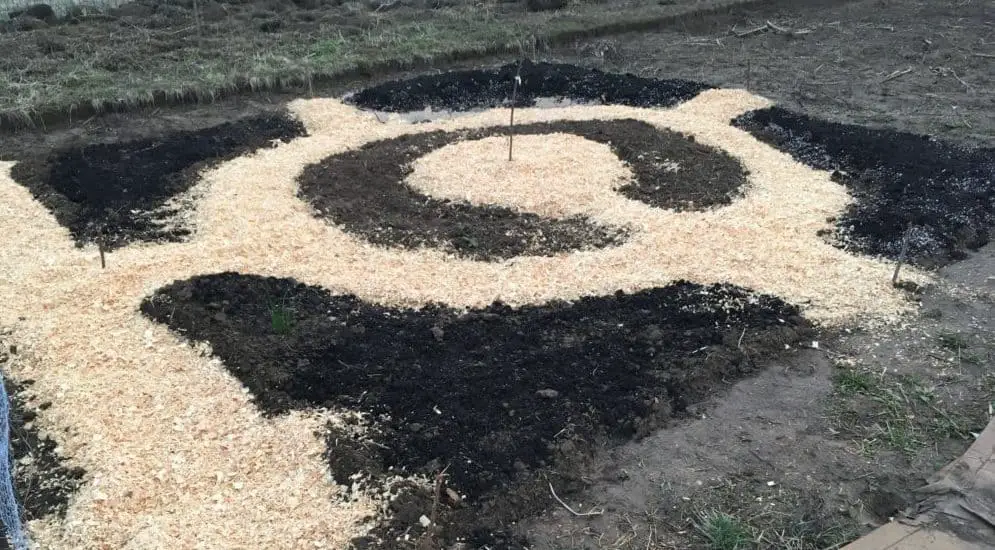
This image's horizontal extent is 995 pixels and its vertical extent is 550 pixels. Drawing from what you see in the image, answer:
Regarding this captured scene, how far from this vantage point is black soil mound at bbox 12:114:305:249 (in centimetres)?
752

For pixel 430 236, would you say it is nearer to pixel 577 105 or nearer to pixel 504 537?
pixel 504 537

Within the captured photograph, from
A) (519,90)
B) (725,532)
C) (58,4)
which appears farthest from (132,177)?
(58,4)

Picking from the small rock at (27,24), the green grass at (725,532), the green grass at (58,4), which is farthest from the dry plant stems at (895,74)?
the small rock at (27,24)

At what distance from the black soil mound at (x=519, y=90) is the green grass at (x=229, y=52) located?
112cm

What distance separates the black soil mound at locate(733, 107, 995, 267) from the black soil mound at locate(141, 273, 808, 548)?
2.08 metres

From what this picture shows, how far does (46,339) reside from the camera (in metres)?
5.60

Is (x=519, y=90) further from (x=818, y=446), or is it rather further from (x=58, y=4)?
(x=58, y=4)

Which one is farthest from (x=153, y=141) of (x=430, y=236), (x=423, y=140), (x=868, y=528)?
(x=868, y=528)

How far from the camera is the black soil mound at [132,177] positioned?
7.52 metres

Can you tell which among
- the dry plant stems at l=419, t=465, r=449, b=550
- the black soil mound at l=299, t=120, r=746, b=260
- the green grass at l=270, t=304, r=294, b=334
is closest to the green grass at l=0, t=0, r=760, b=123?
the black soil mound at l=299, t=120, r=746, b=260

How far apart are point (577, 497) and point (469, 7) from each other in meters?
14.1

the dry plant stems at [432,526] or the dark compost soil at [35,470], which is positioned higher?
the dry plant stems at [432,526]

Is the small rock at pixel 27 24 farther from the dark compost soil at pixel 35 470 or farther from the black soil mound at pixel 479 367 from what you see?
the dark compost soil at pixel 35 470

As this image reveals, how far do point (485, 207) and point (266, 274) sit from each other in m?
2.58
